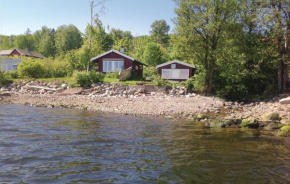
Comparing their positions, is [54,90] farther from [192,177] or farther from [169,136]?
[192,177]

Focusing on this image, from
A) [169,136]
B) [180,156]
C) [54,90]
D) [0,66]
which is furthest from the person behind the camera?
[0,66]

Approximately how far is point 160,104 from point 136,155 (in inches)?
477

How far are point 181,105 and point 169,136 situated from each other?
8.92 m

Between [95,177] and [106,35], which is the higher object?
[106,35]

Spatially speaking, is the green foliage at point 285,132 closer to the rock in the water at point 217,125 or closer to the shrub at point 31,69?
the rock in the water at point 217,125

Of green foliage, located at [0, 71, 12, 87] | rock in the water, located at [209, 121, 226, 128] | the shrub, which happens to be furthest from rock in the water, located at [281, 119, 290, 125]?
the shrub

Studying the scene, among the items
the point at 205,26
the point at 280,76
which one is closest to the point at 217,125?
the point at 205,26

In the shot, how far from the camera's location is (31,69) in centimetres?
3231

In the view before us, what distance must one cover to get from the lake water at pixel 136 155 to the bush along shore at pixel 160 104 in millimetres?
2334

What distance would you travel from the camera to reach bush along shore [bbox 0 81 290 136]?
512 inches

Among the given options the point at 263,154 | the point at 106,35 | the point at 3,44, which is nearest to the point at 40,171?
the point at 263,154

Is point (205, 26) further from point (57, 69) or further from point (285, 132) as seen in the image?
point (57, 69)

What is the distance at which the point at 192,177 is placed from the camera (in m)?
5.49

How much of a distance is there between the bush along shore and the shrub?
370 centimetres
